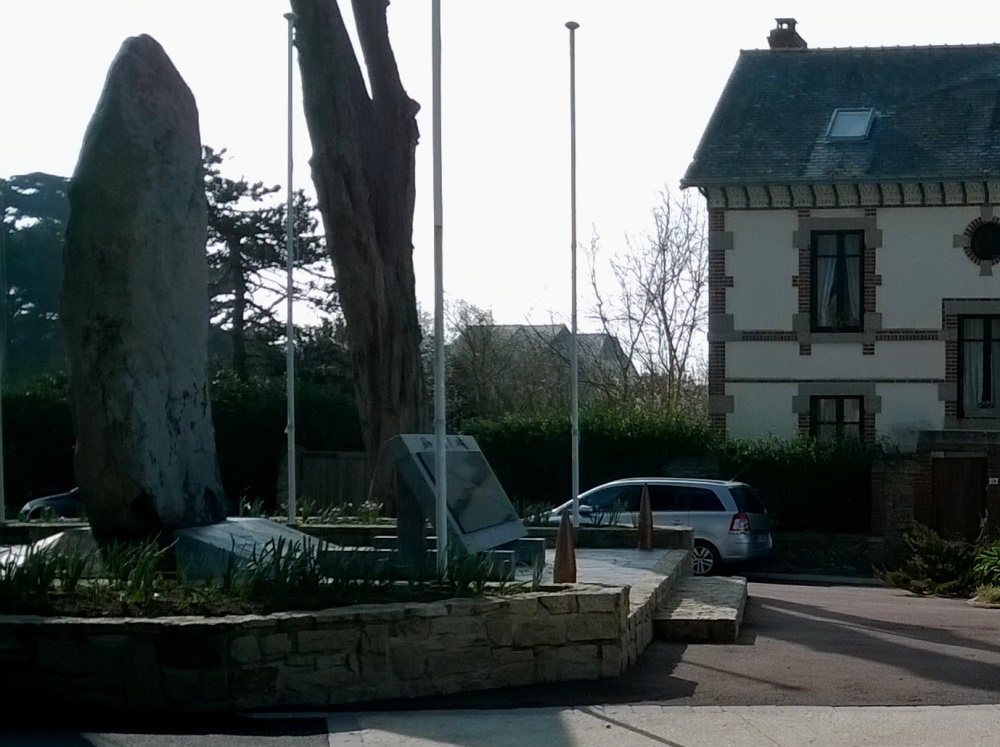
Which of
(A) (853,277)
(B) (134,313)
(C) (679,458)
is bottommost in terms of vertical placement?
(C) (679,458)

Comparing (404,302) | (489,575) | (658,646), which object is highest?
(404,302)

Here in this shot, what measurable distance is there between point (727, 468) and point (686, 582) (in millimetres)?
14062

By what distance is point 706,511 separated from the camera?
24.1 m

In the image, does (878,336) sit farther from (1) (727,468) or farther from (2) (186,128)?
(2) (186,128)

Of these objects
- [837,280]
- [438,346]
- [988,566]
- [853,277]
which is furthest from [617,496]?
[438,346]

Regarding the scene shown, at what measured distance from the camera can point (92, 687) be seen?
8.36 meters

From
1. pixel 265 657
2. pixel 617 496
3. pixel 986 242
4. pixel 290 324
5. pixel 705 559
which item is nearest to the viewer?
pixel 265 657

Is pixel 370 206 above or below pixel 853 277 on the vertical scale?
below

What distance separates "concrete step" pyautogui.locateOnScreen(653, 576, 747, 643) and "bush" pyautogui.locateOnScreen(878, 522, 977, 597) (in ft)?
20.5

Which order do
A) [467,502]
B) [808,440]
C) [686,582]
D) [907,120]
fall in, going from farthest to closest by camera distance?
[907,120]
[808,440]
[686,582]
[467,502]

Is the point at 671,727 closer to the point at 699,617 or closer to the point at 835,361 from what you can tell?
the point at 699,617

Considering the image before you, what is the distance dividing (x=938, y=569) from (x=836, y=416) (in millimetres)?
11213

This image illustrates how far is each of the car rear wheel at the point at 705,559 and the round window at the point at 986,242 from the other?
10.6 meters

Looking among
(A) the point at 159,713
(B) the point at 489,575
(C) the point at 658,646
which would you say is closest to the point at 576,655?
(B) the point at 489,575
